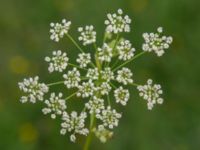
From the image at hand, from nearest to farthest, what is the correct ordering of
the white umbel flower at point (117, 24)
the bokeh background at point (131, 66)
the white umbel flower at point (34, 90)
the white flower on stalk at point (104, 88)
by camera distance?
the white flower on stalk at point (104, 88), the white umbel flower at point (34, 90), the white umbel flower at point (117, 24), the bokeh background at point (131, 66)

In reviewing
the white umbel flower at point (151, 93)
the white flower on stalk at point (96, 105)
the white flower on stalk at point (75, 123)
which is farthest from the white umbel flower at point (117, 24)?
the white flower on stalk at point (75, 123)

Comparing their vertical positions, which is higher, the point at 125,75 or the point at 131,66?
the point at 131,66

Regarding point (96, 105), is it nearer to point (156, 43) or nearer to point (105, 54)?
point (105, 54)

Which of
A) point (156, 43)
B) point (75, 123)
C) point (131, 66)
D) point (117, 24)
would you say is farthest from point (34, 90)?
point (131, 66)

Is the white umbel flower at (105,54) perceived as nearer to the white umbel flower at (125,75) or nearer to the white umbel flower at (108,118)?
the white umbel flower at (125,75)

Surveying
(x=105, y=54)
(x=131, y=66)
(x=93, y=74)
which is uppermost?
(x=131, y=66)

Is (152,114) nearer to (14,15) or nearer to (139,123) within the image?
(139,123)

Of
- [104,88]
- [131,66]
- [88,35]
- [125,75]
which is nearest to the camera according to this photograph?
[104,88]

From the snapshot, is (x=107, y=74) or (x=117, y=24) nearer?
(x=107, y=74)
